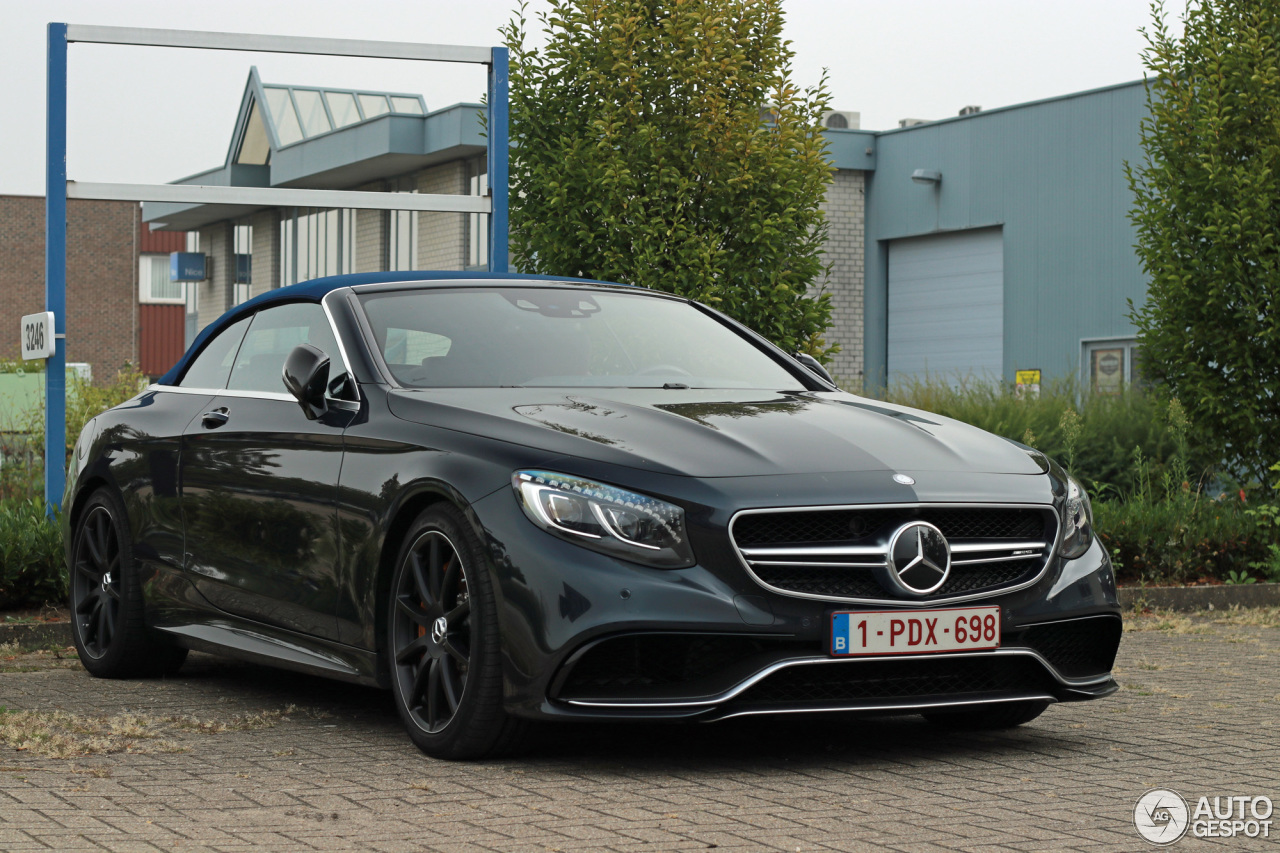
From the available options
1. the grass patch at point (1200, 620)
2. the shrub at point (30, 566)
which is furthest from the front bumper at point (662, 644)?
the grass patch at point (1200, 620)

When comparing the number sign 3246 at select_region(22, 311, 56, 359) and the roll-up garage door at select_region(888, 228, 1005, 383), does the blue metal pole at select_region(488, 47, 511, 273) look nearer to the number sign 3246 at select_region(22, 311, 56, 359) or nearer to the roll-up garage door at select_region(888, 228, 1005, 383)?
the number sign 3246 at select_region(22, 311, 56, 359)

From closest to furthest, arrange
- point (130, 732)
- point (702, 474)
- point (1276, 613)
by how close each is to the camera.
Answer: point (702, 474)
point (130, 732)
point (1276, 613)

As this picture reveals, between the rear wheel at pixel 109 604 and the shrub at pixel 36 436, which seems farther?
the shrub at pixel 36 436

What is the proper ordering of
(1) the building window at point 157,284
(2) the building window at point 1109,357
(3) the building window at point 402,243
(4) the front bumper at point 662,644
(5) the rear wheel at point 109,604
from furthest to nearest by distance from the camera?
(1) the building window at point 157,284 < (3) the building window at point 402,243 < (2) the building window at point 1109,357 < (5) the rear wheel at point 109,604 < (4) the front bumper at point 662,644

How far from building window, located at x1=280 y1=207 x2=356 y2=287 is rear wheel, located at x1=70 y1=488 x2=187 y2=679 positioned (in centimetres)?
2137

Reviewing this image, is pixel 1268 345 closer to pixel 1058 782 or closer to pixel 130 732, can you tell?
pixel 1058 782

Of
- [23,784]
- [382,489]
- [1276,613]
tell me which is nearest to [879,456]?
[382,489]

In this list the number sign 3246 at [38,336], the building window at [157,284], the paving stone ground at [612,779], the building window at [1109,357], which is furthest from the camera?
the building window at [157,284]

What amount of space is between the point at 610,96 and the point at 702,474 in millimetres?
8167

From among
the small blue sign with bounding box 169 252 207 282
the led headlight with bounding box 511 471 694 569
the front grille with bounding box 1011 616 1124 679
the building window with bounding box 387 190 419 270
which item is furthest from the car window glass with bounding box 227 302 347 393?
the small blue sign with bounding box 169 252 207 282

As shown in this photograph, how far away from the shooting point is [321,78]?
1224 centimetres

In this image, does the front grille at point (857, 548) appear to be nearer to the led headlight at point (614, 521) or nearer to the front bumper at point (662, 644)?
the front bumper at point (662, 644)

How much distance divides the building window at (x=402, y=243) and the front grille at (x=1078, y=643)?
26671mm

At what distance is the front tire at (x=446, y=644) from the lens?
496cm
